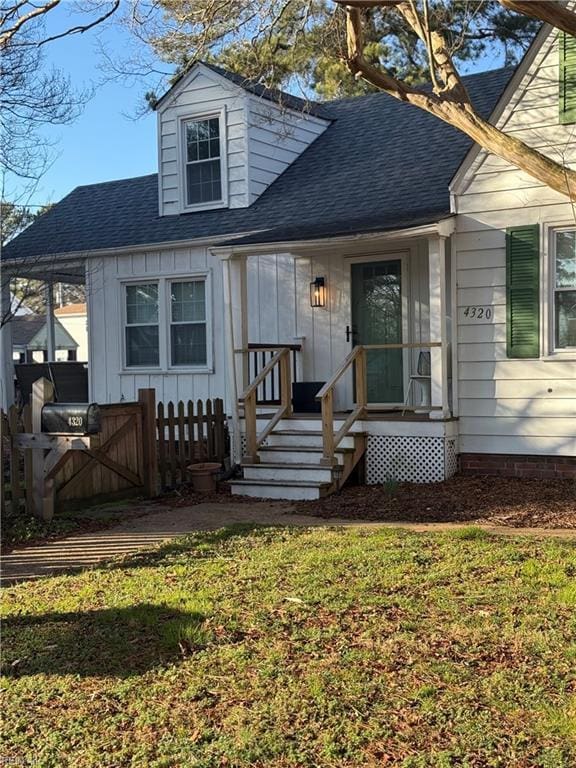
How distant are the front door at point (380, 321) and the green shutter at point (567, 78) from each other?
3.03m

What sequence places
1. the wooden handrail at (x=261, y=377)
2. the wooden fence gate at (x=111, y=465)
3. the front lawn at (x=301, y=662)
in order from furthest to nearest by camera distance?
the wooden handrail at (x=261, y=377), the wooden fence gate at (x=111, y=465), the front lawn at (x=301, y=662)

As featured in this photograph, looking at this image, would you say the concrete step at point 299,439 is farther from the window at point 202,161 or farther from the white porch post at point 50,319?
the white porch post at point 50,319

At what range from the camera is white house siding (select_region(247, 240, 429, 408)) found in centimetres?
1102

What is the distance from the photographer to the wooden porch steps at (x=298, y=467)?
917cm

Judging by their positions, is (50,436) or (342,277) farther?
(342,277)

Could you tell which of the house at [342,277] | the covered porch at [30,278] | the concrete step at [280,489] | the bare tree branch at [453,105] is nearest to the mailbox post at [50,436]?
the concrete step at [280,489]

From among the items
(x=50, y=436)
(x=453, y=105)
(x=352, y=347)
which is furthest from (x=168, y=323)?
(x=453, y=105)

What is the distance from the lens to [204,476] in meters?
9.83

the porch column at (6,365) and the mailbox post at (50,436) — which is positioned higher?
the porch column at (6,365)

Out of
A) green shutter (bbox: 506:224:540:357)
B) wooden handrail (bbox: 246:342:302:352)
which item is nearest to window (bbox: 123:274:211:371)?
wooden handrail (bbox: 246:342:302:352)

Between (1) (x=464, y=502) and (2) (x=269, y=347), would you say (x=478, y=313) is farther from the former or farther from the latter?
(2) (x=269, y=347)

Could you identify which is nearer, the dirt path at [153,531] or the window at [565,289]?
the dirt path at [153,531]

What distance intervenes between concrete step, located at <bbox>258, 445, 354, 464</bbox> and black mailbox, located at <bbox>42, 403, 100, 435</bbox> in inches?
126

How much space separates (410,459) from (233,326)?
3098 millimetres
